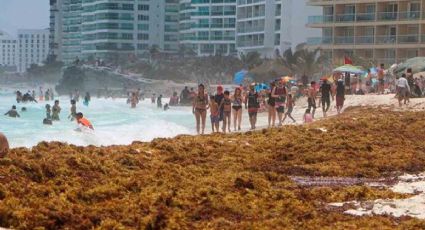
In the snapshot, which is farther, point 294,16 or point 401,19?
point 294,16

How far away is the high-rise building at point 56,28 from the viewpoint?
177875mm

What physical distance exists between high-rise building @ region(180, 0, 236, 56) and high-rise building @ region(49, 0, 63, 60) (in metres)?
61.4

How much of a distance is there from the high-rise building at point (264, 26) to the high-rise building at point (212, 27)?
1477cm

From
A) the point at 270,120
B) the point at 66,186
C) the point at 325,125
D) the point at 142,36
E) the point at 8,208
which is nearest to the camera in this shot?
the point at 8,208

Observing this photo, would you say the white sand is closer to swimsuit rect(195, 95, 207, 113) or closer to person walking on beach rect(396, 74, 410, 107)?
swimsuit rect(195, 95, 207, 113)

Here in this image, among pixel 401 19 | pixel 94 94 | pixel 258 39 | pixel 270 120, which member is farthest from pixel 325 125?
pixel 94 94

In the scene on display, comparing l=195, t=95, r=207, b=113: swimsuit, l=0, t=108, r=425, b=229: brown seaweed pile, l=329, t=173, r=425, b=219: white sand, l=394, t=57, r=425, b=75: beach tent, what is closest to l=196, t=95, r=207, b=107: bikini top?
l=195, t=95, r=207, b=113: swimsuit

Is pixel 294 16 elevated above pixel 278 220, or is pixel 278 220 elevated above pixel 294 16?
pixel 294 16

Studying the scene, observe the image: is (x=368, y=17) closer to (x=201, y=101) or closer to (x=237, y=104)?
(x=237, y=104)

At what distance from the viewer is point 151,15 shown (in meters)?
143

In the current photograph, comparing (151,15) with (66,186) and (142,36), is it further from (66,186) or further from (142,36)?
(66,186)

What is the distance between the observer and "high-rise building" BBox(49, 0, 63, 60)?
178 metres

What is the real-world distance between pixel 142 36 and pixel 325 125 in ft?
417

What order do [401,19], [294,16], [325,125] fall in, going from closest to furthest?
[325,125] < [401,19] < [294,16]
